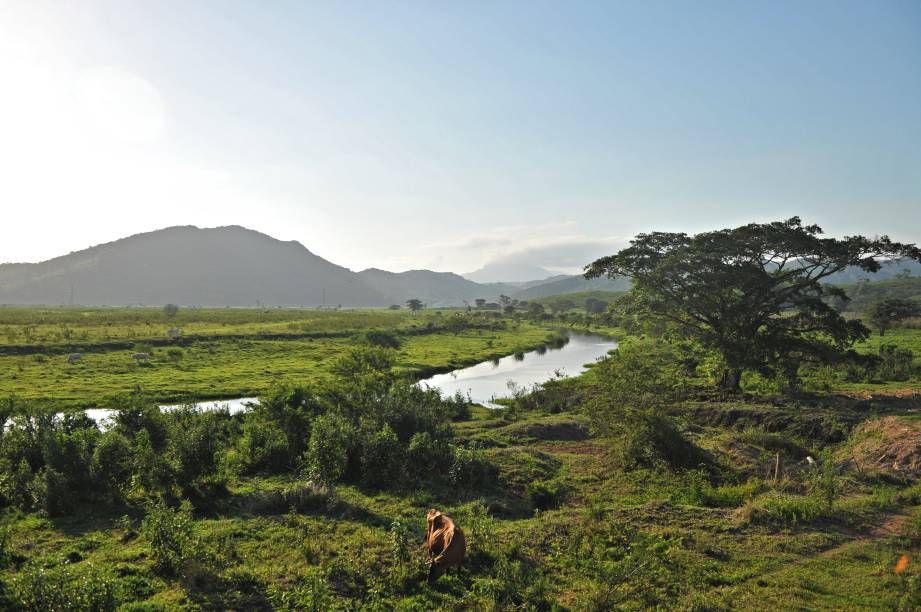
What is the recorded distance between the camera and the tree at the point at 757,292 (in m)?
34.5

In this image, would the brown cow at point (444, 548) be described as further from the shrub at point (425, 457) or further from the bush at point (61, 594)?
the shrub at point (425, 457)

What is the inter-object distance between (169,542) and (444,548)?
23.8 feet

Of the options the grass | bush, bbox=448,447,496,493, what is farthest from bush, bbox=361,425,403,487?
the grass

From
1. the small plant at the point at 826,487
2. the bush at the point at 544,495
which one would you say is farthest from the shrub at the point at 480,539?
the small plant at the point at 826,487

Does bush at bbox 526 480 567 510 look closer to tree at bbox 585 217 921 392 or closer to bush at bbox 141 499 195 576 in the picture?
bush at bbox 141 499 195 576

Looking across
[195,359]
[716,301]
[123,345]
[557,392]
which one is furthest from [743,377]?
[123,345]

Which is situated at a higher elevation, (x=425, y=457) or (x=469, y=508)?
(x=425, y=457)

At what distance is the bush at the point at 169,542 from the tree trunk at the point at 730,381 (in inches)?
1485

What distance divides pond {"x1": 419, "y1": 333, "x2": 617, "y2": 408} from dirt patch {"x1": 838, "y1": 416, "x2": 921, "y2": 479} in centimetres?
2737

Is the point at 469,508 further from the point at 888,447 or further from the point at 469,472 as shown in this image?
the point at 888,447

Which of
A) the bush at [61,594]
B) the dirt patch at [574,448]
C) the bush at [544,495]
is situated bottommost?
the dirt patch at [574,448]

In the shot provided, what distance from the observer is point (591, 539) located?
14383 millimetres

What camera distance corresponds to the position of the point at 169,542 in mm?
12711

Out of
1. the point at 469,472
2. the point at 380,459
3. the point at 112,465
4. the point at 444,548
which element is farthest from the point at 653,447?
the point at 112,465
